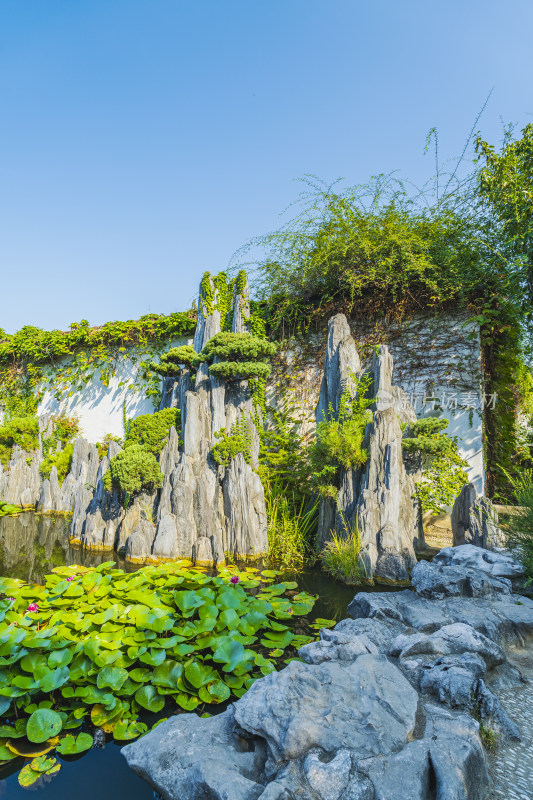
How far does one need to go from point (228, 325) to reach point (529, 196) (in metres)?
5.42

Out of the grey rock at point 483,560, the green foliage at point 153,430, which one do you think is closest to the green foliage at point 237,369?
the green foliage at point 153,430

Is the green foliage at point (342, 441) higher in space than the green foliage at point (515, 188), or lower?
lower

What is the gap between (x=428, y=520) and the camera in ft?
24.2

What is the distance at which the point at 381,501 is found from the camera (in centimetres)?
508

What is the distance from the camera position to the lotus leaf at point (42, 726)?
209cm

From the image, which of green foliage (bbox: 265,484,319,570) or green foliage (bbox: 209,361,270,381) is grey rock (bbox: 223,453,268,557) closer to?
green foliage (bbox: 265,484,319,570)

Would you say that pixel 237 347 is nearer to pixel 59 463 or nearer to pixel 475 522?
pixel 475 522

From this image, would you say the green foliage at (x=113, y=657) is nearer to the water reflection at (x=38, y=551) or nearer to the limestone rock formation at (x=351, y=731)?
the limestone rock formation at (x=351, y=731)

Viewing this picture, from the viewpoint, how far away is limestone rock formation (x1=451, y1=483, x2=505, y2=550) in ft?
16.7

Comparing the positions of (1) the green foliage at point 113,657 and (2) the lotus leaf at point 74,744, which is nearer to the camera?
(2) the lotus leaf at point 74,744

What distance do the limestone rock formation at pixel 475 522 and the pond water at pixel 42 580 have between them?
5.92 ft

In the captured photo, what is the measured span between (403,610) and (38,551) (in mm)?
5243

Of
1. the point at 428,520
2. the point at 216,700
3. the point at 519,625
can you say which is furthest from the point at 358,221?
the point at 216,700

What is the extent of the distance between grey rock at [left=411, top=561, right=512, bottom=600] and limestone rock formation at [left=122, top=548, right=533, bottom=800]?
96 centimetres
